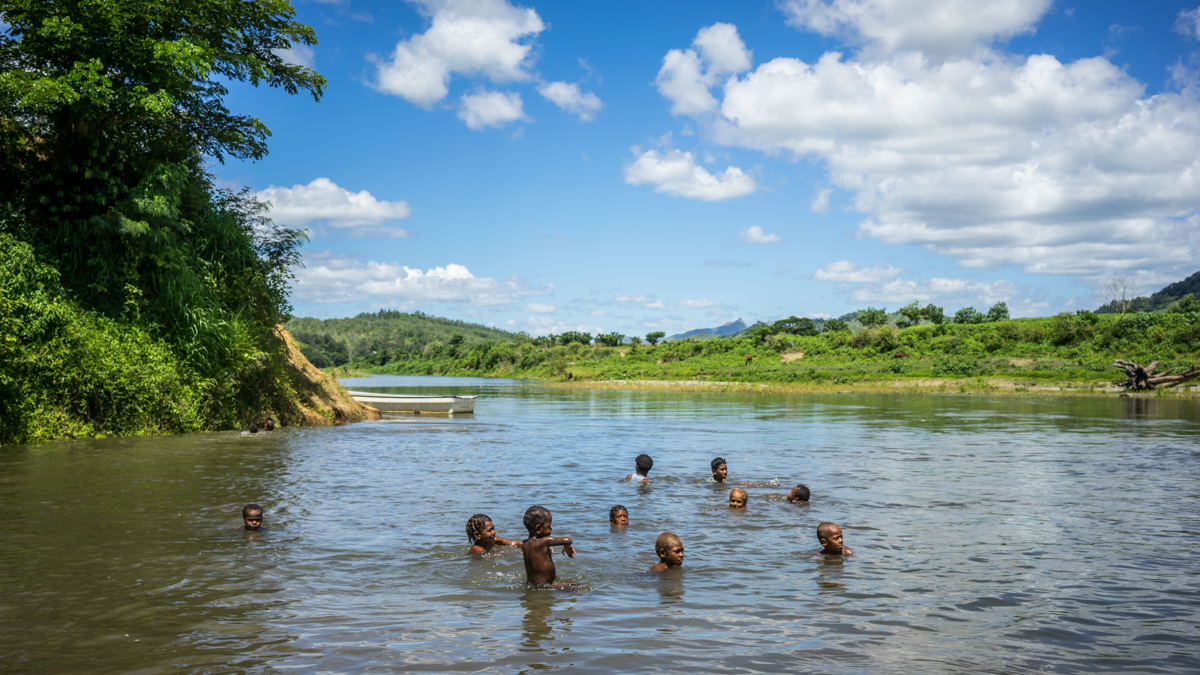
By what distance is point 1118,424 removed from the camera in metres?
29.9

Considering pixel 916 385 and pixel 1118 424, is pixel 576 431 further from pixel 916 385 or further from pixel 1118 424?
pixel 916 385

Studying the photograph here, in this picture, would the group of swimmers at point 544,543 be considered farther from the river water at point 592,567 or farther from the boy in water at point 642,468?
the boy in water at point 642,468

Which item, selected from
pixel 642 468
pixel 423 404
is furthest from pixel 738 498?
pixel 423 404

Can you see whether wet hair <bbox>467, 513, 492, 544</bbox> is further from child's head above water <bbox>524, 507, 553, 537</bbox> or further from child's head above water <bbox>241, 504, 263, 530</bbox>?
child's head above water <bbox>241, 504, 263, 530</bbox>

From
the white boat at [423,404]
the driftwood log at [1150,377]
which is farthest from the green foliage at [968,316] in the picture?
the white boat at [423,404]

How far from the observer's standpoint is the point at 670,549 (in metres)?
9.17

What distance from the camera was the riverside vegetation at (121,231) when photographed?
2012cm

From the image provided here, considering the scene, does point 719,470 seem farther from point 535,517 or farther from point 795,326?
point 795,326

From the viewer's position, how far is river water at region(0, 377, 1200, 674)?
6.57m

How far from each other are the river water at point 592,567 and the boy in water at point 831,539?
185 mm

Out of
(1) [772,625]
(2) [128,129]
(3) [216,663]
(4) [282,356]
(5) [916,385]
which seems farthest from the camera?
(5) [916,385]

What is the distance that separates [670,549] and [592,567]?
1.14m

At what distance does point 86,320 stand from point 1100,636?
2451 cm

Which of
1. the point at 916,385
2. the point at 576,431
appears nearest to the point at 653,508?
the point at 576,431
